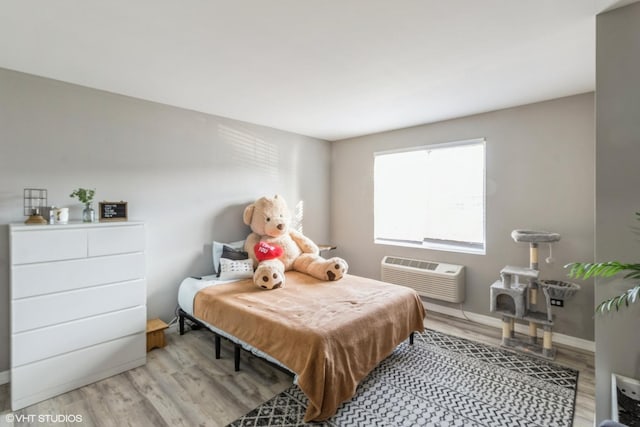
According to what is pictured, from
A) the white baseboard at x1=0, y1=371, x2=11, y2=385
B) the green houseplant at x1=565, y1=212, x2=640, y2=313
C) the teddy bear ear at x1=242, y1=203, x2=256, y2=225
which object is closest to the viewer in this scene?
the green houseplant at x1=565, y1=212, x2=640, y2=313

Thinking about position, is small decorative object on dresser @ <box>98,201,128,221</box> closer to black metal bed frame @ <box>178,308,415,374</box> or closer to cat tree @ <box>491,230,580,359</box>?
black metal bed frame @ <box>178,308,415,374</box>

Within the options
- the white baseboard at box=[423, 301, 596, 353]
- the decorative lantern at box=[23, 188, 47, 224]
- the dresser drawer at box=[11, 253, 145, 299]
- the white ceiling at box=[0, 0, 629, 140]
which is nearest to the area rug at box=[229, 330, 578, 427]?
the white baseboard at box=[423, 301, 596, 353]

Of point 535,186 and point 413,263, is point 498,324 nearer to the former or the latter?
point 413,263

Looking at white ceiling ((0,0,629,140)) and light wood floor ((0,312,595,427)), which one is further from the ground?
white ceiling ((0,0,629,140))

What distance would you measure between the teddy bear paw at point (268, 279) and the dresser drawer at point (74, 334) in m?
1.03

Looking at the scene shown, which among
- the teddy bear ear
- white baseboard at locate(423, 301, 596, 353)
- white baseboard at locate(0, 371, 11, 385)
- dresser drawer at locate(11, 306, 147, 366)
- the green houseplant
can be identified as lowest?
white baseboard at locate(0, 371, 11, 385)

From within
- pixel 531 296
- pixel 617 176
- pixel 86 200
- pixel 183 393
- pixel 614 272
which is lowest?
pixel 183 393

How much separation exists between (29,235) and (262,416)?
80.5 inches

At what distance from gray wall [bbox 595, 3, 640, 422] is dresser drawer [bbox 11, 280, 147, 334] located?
334 cm

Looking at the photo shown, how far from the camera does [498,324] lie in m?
3.21

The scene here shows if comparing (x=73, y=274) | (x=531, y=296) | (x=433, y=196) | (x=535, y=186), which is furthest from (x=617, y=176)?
(x=73, y=274)

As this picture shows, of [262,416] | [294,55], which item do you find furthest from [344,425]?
[294,55]

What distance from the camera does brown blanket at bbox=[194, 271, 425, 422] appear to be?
1.79 metres

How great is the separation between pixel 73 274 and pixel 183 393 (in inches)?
48.7
